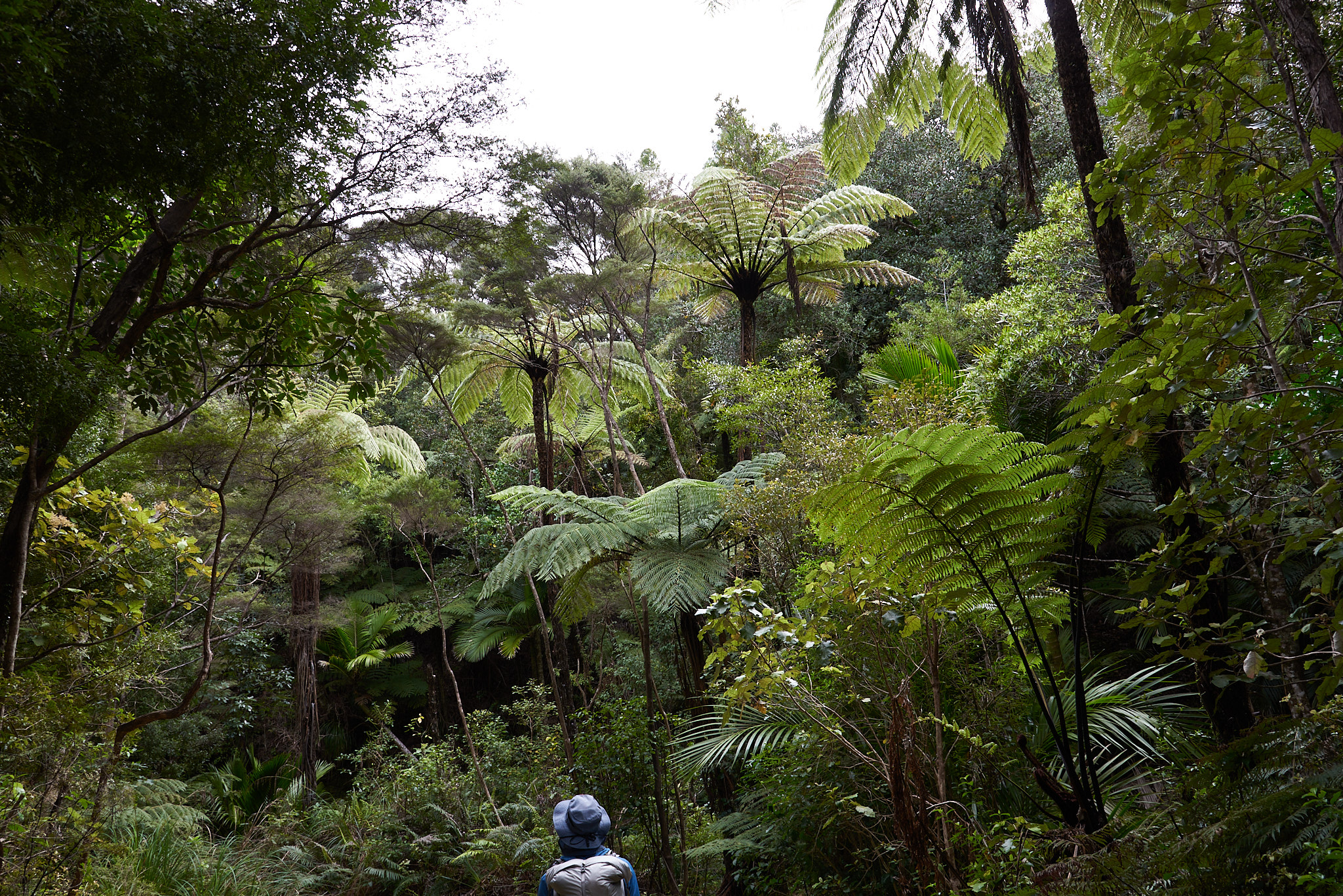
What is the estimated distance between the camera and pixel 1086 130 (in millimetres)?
2910

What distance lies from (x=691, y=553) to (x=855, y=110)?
2.92m

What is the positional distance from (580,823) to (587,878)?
0.61 ft

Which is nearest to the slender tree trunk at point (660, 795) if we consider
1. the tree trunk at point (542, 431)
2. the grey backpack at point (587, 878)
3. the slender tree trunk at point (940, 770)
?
the grey backpack at point (587, 878)

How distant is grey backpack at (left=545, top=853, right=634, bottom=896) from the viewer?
2795mm

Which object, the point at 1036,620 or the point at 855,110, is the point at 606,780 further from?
the point at 855,110

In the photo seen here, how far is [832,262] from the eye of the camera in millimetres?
7520

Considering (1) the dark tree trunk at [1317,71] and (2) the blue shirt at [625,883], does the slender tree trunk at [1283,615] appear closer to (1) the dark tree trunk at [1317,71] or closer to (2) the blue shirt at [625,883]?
(1) the dark tree trunk at [1317,71]

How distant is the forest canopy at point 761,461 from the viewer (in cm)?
162

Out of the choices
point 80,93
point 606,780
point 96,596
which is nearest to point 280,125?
point 80,93

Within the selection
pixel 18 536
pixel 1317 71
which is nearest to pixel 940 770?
pixel 1317 71

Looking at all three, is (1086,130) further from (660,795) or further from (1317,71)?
(660,795)

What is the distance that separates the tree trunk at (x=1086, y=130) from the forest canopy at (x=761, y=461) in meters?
0.02

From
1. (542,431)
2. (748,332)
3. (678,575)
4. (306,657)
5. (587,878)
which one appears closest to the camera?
(587,878)

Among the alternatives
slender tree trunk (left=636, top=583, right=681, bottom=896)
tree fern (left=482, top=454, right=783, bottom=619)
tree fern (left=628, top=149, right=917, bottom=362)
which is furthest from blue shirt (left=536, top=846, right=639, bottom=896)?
tree fern (left=628, top=149, right=917, bottom=362)
